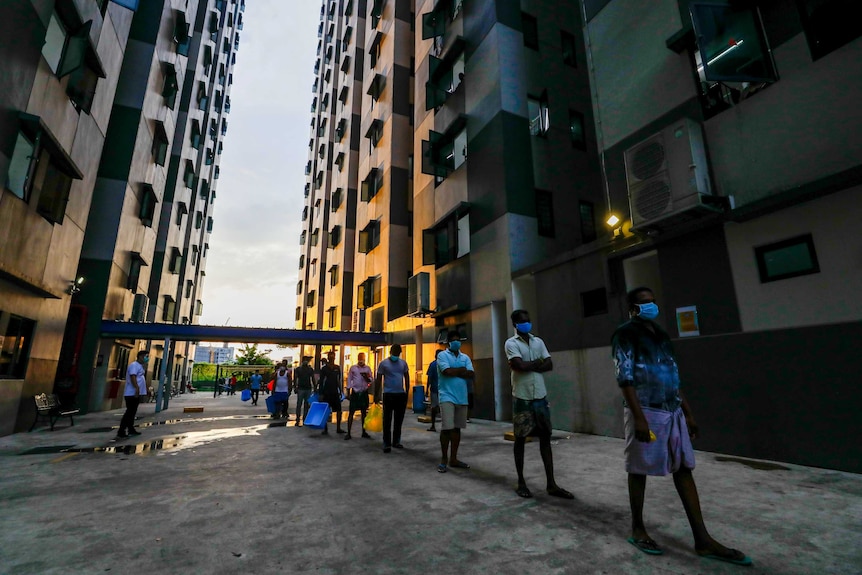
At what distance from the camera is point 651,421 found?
305cm

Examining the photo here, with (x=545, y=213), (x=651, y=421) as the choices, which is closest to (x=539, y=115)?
(x=545, y=213)

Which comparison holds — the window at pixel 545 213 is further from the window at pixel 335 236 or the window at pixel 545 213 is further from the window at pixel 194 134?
the window at pixel 194 134

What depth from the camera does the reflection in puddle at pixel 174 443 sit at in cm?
716

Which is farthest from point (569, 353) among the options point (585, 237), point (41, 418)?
point (41, 418)

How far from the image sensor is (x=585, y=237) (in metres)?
14.4

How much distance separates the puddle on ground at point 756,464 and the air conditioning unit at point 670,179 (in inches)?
154

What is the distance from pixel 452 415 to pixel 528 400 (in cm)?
159

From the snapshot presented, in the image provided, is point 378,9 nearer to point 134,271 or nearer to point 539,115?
point 539,115

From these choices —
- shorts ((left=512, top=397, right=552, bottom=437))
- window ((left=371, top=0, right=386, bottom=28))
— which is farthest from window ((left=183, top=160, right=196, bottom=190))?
shorts ((left=512, top=397, right=552, bottom=437))

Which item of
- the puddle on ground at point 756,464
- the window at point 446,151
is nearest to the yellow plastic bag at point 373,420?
the puddle on ground at point 756,464

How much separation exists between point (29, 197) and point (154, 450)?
22.3 feet

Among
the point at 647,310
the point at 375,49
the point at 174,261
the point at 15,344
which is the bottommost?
the point at 647,310

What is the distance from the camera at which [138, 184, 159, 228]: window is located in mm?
17797

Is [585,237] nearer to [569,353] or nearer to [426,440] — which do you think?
[569,353]
